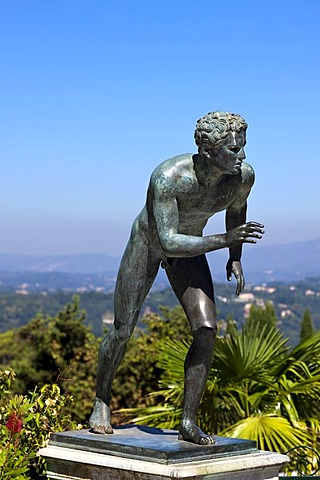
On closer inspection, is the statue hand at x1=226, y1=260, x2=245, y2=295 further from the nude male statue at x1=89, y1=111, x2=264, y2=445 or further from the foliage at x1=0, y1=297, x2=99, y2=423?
the foliage at x1=0, y1=297, x2=99, y2=423

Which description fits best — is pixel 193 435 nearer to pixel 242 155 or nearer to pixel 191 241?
pixel 191 241

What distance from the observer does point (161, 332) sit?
1855 cm

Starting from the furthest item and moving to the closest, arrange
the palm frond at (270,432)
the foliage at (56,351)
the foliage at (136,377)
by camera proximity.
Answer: the foliage at (56,351), the foliage at (136,377), the palm frond at (270,432)

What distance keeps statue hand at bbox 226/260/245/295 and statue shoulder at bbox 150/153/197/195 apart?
0.73 metres

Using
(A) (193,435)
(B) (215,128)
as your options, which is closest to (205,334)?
(A) (193,435)

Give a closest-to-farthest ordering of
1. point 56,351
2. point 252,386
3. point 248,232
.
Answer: point 248,232
point 252,386
point 56,351

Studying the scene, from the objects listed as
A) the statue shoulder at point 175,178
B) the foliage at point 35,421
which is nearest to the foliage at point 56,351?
the foliage at point 35,421

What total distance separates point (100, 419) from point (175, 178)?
1985 millimetres

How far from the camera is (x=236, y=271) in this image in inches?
280

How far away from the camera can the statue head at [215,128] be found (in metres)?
6.55

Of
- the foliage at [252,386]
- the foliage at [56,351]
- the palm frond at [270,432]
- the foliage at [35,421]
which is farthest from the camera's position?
the foliage at [56,351]

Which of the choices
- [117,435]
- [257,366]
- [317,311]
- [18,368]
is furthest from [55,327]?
[317,311]

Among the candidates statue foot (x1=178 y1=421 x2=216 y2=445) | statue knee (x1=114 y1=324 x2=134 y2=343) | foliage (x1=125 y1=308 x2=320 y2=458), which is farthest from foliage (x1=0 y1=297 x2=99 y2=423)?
statue foot (x1=178 y1=421 x2=216 y2=445)

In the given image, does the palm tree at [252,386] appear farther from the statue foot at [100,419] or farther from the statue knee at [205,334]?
the statue knee at [205,334]
